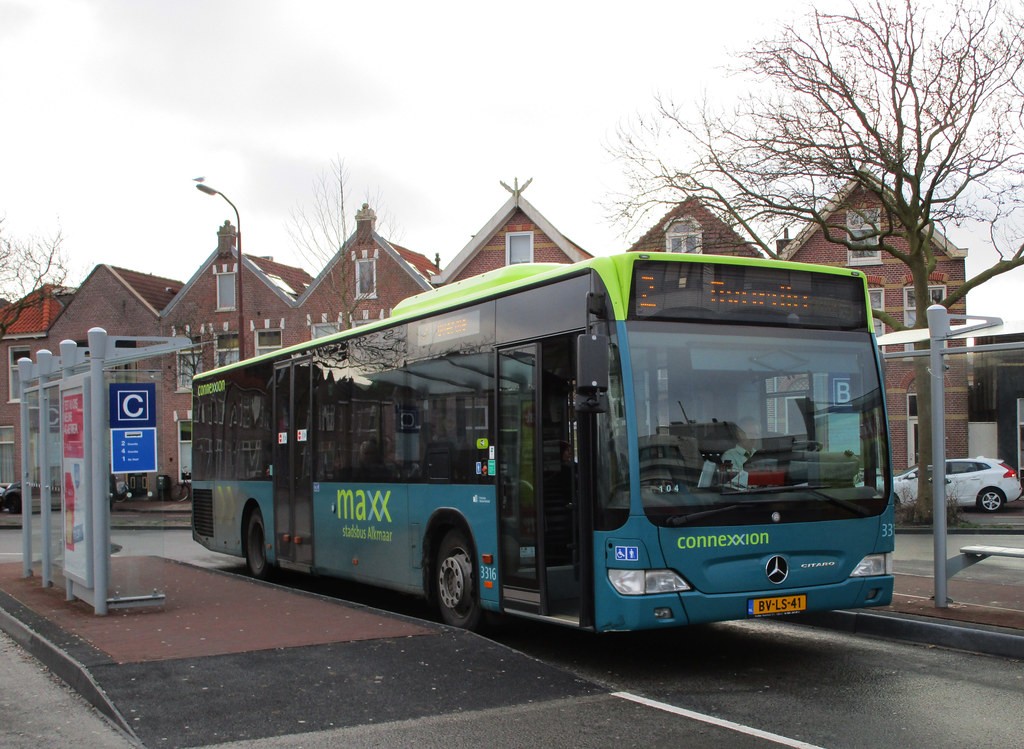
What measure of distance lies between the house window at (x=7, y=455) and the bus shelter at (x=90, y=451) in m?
38.9

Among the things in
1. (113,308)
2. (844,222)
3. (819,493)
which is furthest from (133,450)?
(113,308)

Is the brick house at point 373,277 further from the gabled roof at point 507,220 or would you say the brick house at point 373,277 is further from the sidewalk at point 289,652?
the sidewalk at point 289,652

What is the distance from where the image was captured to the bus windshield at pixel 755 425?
7488 mm

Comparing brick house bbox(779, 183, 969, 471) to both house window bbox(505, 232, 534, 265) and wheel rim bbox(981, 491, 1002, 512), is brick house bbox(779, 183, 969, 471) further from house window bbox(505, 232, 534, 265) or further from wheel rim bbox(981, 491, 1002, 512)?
wheel rim bbox(981, 491, 1002, 512)

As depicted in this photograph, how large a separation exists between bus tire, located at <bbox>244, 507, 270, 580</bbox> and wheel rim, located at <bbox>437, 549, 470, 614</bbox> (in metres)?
5.35

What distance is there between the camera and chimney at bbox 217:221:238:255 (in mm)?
44250

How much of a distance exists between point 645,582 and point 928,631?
311cm

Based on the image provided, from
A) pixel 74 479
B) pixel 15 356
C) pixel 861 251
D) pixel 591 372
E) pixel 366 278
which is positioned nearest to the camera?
pixel 591 372

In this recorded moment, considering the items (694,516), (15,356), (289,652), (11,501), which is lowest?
(11,501)

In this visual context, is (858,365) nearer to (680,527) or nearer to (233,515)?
(680,527)

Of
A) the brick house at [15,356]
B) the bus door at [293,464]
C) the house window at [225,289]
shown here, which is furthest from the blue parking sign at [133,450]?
the brick house at [15,356]

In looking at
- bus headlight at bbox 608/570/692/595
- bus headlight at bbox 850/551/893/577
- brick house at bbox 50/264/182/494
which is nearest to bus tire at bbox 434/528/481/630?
bus headlight at bbox 608/570/692/595

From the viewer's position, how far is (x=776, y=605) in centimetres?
779

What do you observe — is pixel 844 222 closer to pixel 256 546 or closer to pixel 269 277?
pixel 256 546
